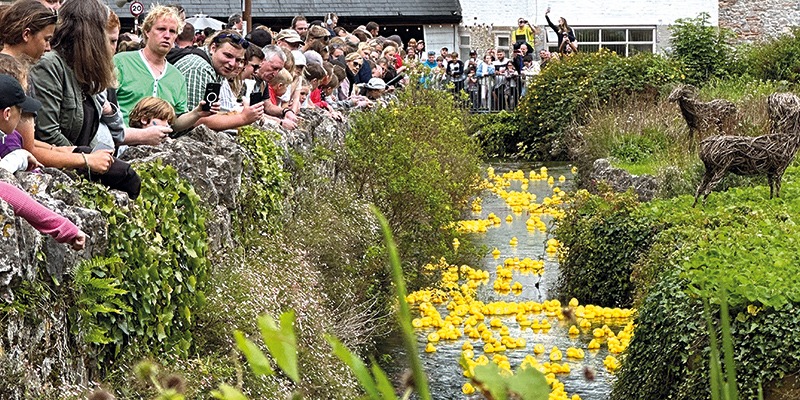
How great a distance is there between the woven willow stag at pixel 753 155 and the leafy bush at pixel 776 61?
637 inches

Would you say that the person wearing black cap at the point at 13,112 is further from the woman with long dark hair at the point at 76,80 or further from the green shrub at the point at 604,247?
the green shrub at the point at 604,247

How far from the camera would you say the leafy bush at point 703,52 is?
30.5m

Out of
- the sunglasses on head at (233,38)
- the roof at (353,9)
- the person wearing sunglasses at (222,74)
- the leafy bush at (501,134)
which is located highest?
the sunglasses on head at (233,38)

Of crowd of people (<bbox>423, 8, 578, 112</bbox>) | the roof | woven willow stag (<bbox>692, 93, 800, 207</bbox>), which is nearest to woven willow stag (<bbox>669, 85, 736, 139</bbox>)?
woven willow stag (<bbox>692, 93, 800, 207</bbox>)

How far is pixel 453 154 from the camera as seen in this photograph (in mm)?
19172

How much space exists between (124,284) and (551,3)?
121 ft

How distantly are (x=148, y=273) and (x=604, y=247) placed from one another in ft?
26.4

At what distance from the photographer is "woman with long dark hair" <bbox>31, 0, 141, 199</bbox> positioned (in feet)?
20.9

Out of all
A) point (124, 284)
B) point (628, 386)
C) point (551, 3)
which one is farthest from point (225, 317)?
point (551, 3)

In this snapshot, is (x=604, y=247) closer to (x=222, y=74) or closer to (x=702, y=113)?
(x=222, y=74)

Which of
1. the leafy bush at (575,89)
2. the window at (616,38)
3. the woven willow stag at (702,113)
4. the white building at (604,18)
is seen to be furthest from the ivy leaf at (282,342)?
the window at (616,38)

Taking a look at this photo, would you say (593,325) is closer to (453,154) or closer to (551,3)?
(453,154)

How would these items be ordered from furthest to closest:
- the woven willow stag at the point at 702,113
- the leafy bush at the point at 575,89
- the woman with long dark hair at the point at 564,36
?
the woman with long dark hair at the point at 564,36, the leafy bush at the point at 575,89, the woven willow stag at the point at 702,113

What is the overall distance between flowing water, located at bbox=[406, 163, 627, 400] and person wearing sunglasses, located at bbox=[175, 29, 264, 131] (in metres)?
2.52
